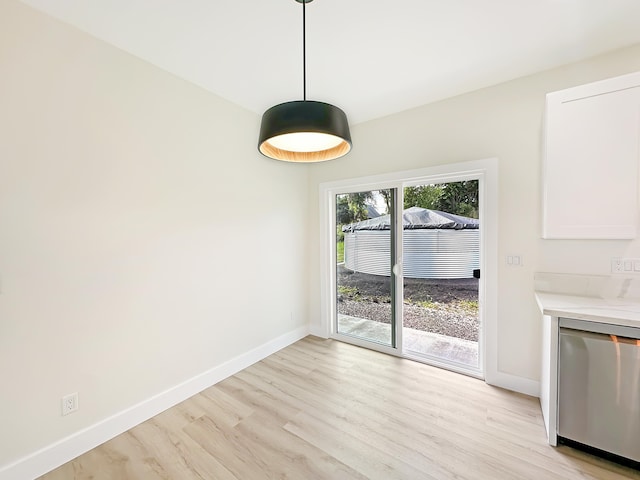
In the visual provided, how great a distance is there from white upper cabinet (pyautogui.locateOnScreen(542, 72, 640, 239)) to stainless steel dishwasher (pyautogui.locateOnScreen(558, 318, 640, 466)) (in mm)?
680

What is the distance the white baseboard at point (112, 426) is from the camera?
1.59 metres

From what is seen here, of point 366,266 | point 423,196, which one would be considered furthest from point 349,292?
point 423,196

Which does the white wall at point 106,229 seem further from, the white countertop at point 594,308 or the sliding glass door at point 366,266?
the white countertop at point 594,308

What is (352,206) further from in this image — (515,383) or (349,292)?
(515,383)

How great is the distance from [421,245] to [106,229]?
9.50ft

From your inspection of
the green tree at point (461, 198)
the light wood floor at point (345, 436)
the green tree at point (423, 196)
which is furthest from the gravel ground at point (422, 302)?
the green tree at point (423, 196)

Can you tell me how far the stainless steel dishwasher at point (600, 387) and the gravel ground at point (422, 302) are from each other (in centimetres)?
103

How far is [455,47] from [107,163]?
2703 mm

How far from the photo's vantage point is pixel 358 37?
6.21 feet

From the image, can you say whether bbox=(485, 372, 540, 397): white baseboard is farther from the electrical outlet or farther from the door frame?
the electrical outlet

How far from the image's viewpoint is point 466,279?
2752mm

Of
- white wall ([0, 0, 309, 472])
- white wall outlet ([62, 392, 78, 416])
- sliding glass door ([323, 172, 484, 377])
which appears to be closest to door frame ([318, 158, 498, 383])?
sliding glass door ([323, 172, 484, 377])

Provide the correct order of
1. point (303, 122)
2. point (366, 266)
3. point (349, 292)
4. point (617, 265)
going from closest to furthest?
point (303, 122)
point (617, 265)
point (366, 266)
point (349, 292)

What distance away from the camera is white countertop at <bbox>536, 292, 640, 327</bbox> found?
1572 mm
